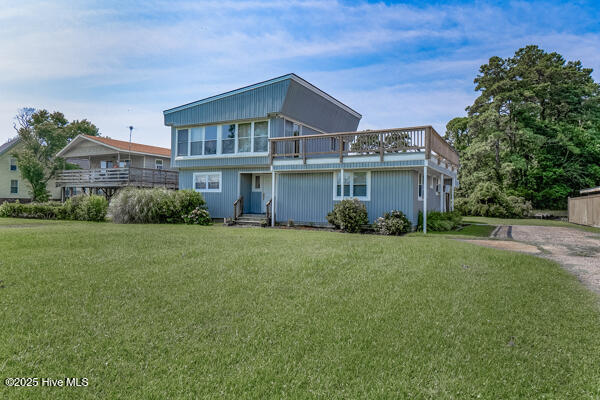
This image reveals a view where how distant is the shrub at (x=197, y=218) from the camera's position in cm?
1605

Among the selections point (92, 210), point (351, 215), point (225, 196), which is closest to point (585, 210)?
point (351, 215)

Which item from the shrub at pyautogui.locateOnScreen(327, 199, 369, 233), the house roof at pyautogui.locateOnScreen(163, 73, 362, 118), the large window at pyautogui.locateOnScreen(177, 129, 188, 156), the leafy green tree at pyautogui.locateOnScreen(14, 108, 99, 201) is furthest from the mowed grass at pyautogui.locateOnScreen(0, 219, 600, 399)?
the leafy green tree at pyautogui.locateOnScreen(14, 108, 99, 201)

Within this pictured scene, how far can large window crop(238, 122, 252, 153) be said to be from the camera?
17266 mm

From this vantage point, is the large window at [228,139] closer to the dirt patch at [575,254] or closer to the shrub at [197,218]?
the shrub at [197,218]

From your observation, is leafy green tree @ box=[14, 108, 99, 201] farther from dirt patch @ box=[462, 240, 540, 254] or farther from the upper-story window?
dirt patch @ box=[462, 240, 540, 254]

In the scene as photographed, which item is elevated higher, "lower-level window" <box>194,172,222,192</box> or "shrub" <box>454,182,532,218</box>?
"lower-level window" <box>194,172,222,192</box>

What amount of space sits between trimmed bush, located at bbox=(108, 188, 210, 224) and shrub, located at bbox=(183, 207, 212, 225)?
0.80 feet

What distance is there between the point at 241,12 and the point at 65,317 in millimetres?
10418

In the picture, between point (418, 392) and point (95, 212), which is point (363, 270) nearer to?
point (418, 392)

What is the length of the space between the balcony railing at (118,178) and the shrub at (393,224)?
50.5ft

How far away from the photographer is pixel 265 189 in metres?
17.7

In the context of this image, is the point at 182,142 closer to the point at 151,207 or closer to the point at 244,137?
the point at 244,137

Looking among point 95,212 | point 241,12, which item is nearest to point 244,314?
point 241,12

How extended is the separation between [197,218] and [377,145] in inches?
347
